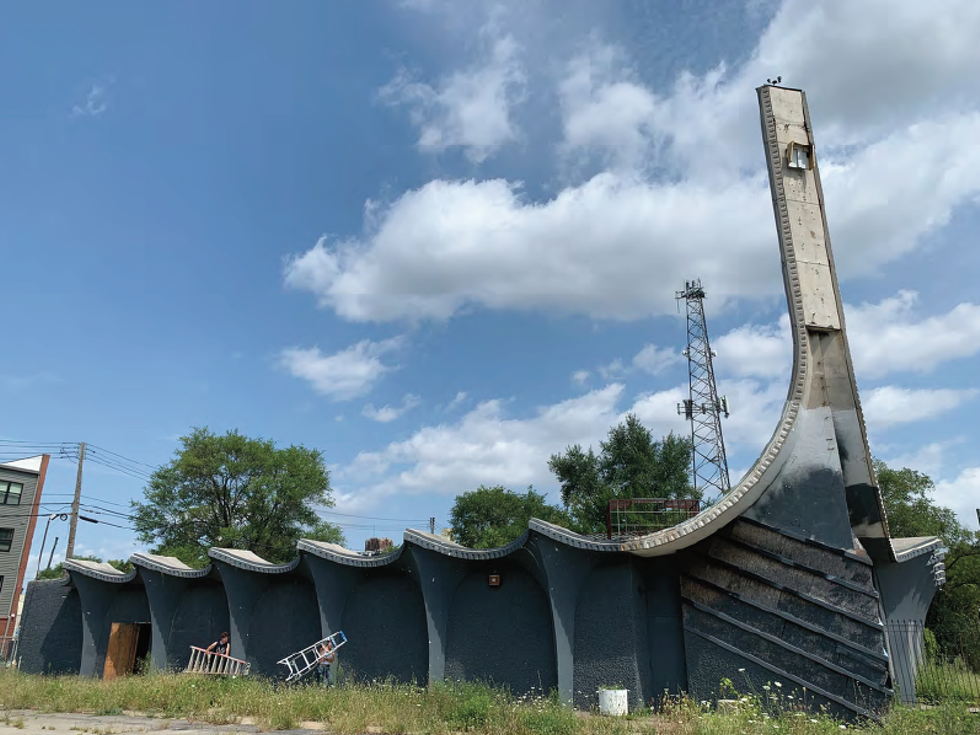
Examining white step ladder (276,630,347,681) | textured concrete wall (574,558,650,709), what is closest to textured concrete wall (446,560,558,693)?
textured concrete wall (574,558,650,709)

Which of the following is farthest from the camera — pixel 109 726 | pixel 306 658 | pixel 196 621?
pixel 196 621

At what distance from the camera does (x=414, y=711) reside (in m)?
12.0

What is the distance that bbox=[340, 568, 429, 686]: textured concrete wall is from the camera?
17047mm

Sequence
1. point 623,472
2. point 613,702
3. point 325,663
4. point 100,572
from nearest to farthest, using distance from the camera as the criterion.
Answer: point 613,702 < point 325,663 < point 100,572 < point 623,472

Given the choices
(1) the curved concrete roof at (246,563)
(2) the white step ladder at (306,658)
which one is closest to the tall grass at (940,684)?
(2) the white step ladder at (306,658)

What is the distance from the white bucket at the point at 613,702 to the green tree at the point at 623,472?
31036 mm

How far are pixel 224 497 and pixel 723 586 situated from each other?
112ft

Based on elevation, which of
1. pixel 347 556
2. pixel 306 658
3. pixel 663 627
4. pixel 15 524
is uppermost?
pixel 15 524

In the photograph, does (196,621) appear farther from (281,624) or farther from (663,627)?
(663,627)

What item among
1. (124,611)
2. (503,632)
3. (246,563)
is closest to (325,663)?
(246,563)

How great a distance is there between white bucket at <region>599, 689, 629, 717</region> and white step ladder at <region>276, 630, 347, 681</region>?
7003 mm

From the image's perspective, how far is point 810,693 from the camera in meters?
13.5

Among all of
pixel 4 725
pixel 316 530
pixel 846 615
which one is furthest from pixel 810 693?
pixel 316 530

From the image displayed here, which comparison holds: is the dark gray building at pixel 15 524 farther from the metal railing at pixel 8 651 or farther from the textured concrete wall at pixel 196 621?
the textured concrete wall at pixel 196 621
